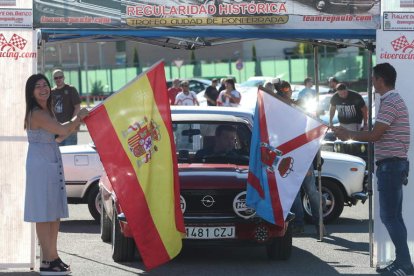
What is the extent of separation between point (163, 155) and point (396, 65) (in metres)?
2.49

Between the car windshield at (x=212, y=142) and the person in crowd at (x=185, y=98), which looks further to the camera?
the person in crowd at (x=185, y=98)

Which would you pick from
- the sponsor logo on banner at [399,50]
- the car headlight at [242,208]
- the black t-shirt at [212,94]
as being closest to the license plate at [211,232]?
the car headlight at [242,208]


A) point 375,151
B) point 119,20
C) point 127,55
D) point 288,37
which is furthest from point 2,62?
point 127,55

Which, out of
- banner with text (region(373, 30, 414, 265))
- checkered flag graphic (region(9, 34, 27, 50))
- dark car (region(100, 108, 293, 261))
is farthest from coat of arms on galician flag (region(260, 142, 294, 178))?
checkered flag graphic (region(9, 34, 27, 50))

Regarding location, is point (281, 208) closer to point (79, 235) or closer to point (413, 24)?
point (413, 24)

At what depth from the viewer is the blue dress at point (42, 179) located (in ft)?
29.1

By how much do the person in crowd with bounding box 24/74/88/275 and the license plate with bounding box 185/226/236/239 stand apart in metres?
1.31

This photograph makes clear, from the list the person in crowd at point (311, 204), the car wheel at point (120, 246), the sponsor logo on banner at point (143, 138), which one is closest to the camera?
the sponsor logo on banner at point (143, 138)

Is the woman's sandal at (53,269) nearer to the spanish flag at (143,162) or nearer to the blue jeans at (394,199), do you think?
the spanish flag at (143,162)

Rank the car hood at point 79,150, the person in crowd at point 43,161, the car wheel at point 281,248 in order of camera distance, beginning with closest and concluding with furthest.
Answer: the person in crowd at point 43,161 < the car wheel at point 281,248 < the car hood at point 79,150

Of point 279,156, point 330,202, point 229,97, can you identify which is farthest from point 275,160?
point 229,97

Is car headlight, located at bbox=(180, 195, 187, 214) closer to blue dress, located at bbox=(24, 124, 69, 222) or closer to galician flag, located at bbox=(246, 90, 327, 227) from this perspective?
galician flag, located at bbox=(246, 90, 327, 227)

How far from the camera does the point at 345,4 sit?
955 centimetres

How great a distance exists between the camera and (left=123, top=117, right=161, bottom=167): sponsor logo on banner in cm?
896
